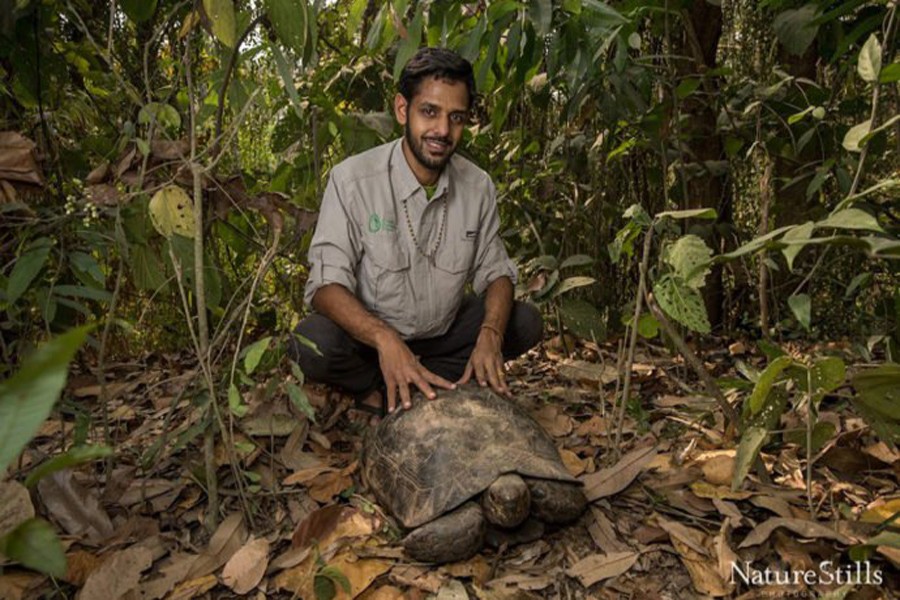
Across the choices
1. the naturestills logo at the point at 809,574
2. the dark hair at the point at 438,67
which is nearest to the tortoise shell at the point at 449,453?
the naturestills logo at the point at 809,574

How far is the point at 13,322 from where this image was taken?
78.0 inches

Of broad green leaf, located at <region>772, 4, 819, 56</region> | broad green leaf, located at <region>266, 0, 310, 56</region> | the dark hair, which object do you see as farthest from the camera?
the dark hair

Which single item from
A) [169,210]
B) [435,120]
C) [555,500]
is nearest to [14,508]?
[169,210]

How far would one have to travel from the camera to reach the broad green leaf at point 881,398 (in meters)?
1.74

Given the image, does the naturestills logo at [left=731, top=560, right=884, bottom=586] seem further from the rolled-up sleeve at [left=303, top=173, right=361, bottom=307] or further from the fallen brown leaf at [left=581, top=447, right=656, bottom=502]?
the rolled-up sleeve at [left=303, top=173, right=361, bottom=307]

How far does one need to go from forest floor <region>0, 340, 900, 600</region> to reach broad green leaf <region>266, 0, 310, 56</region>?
1007 millimetres

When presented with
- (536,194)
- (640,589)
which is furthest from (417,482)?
(536,194)

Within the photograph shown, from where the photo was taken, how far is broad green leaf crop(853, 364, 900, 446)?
5.72ft

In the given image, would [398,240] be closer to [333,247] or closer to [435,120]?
[333,247]

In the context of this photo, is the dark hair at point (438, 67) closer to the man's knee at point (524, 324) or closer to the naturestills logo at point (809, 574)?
the man's knee at point (524, 324)

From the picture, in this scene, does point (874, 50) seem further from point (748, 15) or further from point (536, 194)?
point (748, 15)

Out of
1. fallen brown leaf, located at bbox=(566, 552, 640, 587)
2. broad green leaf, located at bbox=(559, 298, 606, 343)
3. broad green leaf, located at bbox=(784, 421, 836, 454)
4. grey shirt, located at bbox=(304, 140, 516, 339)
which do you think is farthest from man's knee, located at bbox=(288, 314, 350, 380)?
broad green leaf, located at bbox=(784, 421, 836, 454)

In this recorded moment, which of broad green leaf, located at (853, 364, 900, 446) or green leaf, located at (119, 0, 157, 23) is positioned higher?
green leaf, located at (119, 0, 157, 23)

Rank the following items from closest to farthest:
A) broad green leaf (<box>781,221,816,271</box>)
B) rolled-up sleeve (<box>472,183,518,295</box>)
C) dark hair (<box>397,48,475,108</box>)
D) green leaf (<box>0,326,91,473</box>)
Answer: green leaf (<box>0,326,91,473</box>) < broad green leaf (<box>781,221,816,271</box>) < dark hair (<box>397,48,475,108</box>) < rolled-up sleeve (<box>472,183,518,295</box>)
